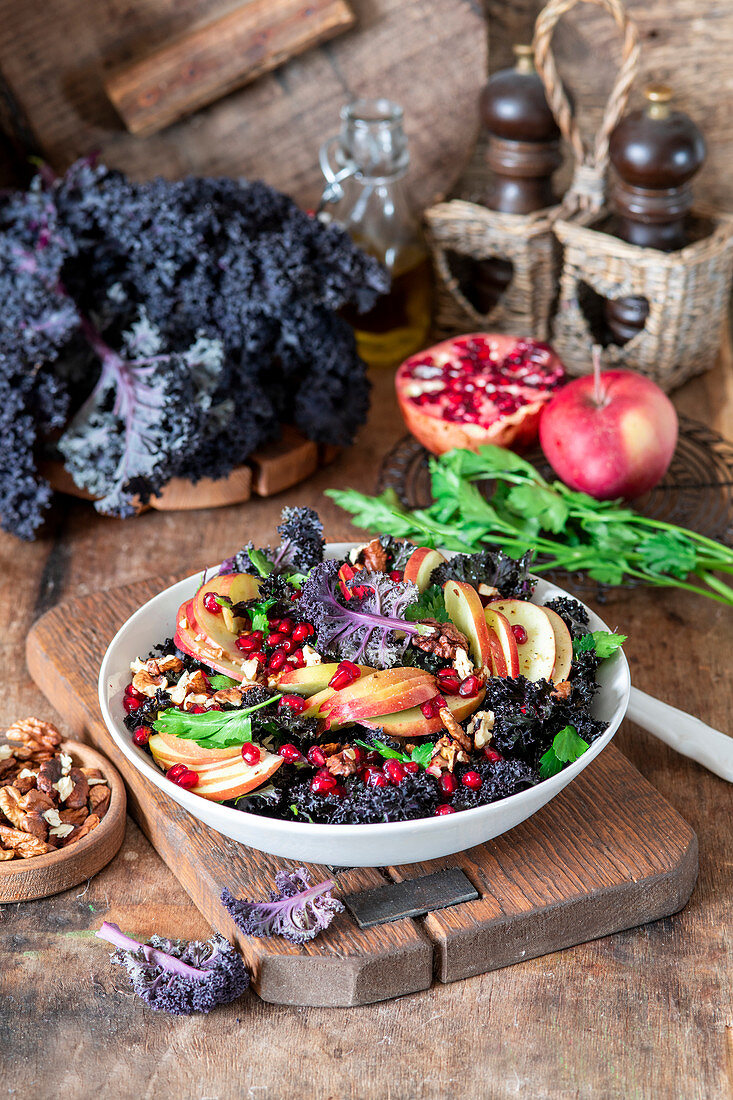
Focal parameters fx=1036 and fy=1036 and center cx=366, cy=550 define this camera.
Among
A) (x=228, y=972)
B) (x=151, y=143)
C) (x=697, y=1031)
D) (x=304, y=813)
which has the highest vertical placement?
(x=151, y=143)

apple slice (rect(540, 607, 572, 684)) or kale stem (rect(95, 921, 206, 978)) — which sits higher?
apple slice (rect(540, 607, 572, 684))

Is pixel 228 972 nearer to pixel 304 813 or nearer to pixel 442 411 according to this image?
pixel 304 813

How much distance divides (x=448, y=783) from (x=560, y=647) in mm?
253

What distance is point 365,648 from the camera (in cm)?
124

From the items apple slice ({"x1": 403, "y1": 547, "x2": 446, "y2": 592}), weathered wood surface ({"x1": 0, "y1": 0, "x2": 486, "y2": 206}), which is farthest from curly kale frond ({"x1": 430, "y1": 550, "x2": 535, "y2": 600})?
weathered wood surface ({"x1": 0, "y1": 0, "x2": 486, "y2": 206})

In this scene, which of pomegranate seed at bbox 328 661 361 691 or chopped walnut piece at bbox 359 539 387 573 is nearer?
pomegranate seed at bbox 328 661 361 691

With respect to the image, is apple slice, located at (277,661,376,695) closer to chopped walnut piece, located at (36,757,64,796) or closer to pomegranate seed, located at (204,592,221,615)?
pomegranate seed, located at (204,592,221,615)

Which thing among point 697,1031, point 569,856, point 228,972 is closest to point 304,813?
point 228,972

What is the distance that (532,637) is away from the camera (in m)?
1.30

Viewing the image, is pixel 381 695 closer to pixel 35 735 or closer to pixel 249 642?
pixel 249 642

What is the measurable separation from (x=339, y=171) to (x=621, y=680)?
4.72 ft

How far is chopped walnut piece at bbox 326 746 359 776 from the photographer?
3.79 feet

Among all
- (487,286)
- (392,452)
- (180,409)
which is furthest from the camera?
(487,286)

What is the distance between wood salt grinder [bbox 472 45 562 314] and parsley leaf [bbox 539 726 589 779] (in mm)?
1461
